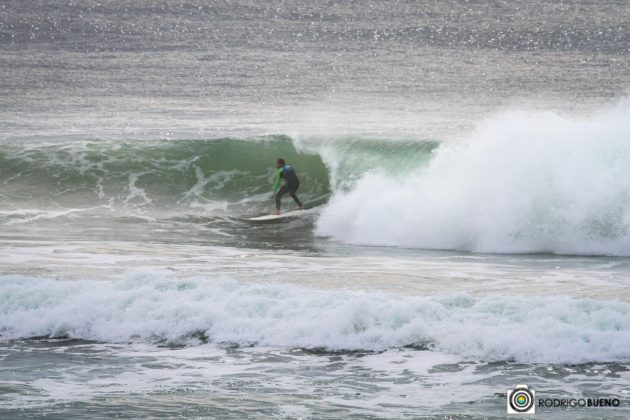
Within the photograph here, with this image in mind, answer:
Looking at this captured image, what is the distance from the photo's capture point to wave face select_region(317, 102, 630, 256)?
57.3 ft

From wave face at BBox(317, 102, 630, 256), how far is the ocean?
0.15ft

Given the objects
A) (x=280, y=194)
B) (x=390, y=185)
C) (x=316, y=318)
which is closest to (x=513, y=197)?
(x=390, y=185)

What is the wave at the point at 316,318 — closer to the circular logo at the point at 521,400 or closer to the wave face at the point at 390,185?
the circular logo at the point at 521,400

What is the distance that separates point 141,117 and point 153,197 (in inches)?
648

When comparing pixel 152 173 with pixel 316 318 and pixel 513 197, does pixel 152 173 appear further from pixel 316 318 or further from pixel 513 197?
pixel 316 318

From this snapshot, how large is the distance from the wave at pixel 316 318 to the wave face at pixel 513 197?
6126 millimetres

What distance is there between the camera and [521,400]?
855cm

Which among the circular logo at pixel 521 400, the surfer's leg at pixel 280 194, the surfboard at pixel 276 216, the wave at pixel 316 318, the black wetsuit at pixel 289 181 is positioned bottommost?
the circular logo at pixel 521 400

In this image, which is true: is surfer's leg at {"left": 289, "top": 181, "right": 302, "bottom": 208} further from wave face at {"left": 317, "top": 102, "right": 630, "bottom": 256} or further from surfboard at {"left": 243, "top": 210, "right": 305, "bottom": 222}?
wave face at {"left": 317, "top": 102, "right": 630, "bottom": 256}

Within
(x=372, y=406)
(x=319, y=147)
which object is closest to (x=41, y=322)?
(x=372, y=406)

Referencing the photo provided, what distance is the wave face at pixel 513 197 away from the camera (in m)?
17.5

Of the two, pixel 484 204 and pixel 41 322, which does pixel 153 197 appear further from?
pixel 41 322

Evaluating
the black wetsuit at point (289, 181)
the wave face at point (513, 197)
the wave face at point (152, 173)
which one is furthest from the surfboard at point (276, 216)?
the wave face at point (152, 173)

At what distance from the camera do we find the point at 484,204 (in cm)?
1844
